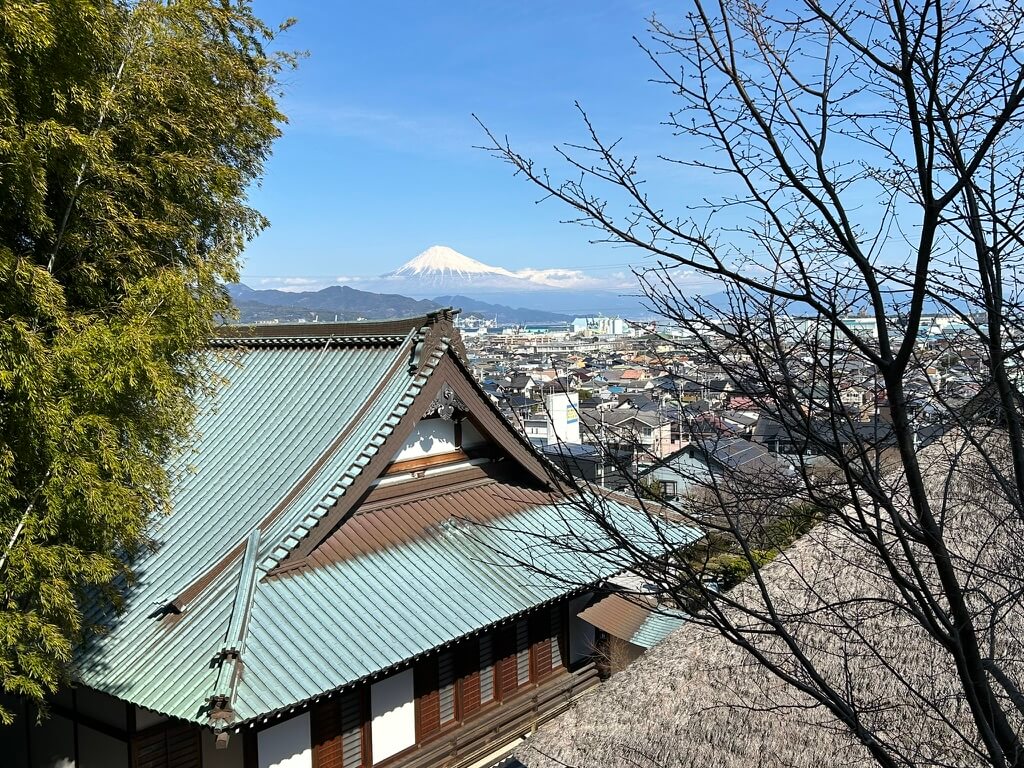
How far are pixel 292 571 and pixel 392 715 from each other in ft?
6.16

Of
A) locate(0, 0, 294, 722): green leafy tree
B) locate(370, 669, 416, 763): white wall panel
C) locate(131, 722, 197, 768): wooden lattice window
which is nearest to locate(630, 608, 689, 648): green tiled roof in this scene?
locate(370, 669, 416, 763): white wall panel

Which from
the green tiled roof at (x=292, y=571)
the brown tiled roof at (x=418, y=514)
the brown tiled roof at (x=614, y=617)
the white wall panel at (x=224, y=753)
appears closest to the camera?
the green tiled roof at (x=292, y=571)

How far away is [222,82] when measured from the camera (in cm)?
612

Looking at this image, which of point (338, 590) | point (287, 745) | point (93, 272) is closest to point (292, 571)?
point (338, 590)

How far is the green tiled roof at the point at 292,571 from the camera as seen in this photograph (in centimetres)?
604

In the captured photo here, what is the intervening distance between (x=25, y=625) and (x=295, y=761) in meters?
2.92

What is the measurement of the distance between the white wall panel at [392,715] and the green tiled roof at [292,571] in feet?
3.11

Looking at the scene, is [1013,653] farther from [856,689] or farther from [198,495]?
[198,495]

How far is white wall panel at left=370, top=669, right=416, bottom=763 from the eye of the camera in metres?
7.45

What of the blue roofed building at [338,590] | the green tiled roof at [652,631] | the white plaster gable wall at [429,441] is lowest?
the green tiled roof at [652,631]

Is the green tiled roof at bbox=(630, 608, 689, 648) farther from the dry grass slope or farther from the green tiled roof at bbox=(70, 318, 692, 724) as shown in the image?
the dry grass slope

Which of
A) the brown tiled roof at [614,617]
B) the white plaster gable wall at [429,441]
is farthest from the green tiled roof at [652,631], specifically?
the white plaster gable wall at [429,441]

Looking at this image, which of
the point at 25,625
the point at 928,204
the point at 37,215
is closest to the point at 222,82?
the point at 37,215

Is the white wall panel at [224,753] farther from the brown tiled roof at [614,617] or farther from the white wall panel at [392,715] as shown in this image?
the brown tiled roof at [614,617]
